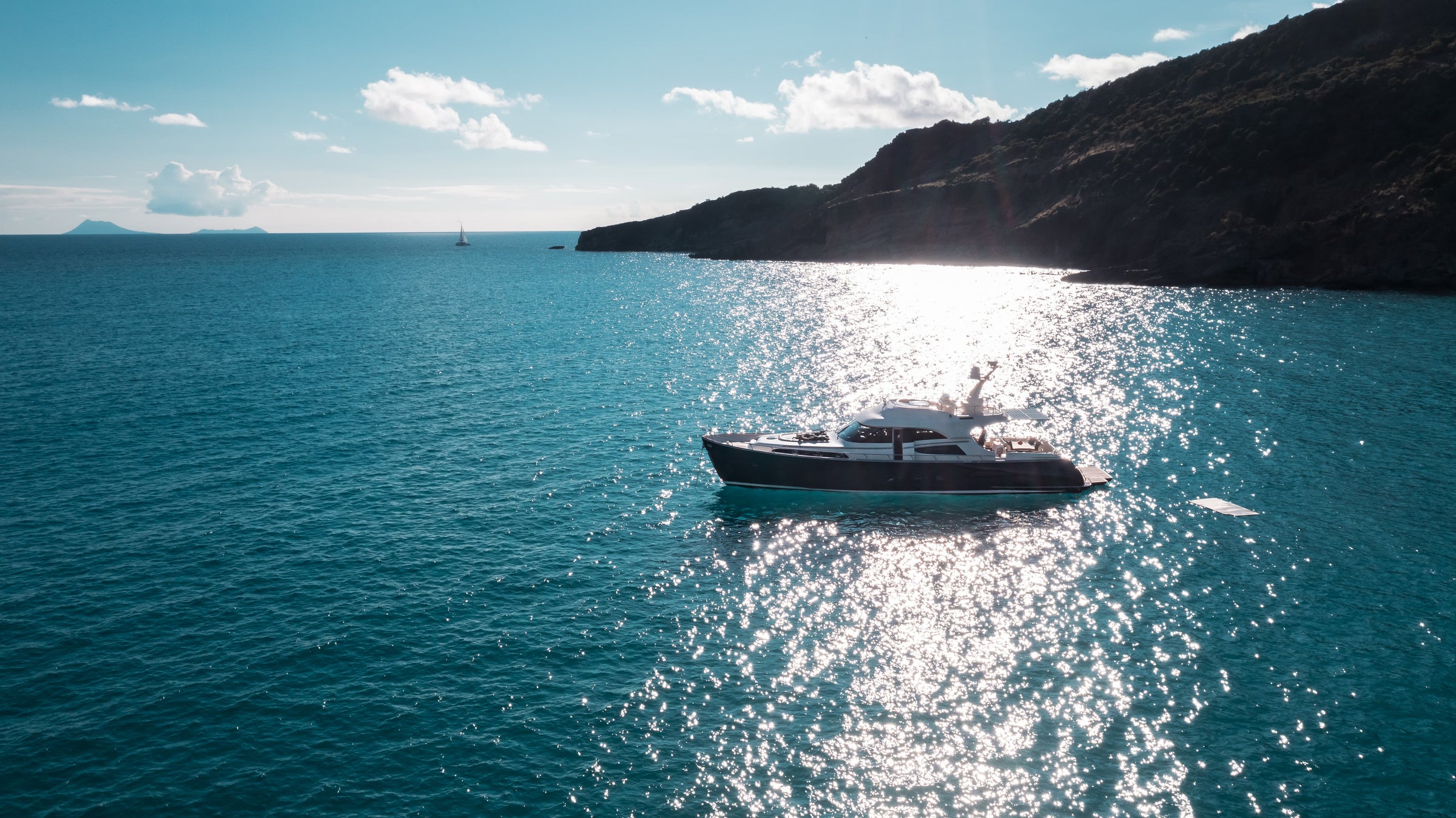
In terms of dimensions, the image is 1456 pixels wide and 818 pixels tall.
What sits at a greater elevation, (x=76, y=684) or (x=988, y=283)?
(x=988, y=283)

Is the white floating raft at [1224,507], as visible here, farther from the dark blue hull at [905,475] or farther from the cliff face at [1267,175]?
the cliff face at [1267,175]

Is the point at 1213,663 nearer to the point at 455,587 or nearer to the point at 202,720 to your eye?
the point at 455,587

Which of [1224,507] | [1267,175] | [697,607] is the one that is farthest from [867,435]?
[1267,175]

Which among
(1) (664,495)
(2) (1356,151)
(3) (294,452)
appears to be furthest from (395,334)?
(2) (1356,151)

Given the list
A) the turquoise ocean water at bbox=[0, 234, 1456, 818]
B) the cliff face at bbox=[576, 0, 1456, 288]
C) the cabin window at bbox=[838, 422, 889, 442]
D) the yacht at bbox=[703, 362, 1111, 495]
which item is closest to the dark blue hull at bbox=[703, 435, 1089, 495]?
the yacht at bbox=[703, 362, 1111, 495]

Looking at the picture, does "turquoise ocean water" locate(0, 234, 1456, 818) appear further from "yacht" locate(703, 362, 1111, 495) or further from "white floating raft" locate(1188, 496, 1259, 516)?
"yacht" locate(703, 362, 1111, 495)
